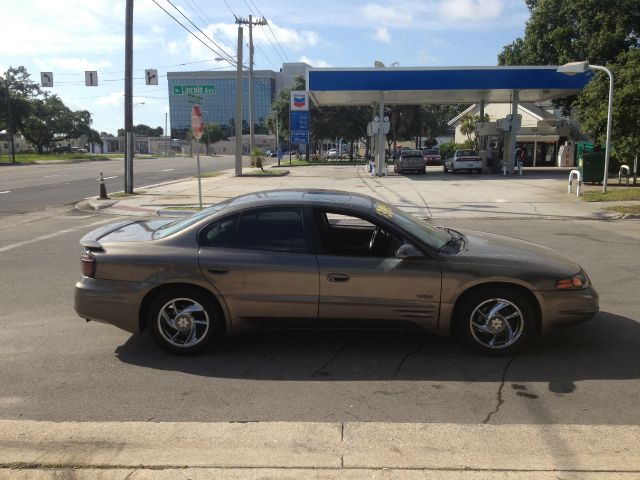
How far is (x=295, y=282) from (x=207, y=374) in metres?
1.04

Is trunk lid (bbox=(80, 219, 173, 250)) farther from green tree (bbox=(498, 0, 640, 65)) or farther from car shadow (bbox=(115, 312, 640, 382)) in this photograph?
green tree (bbox=(498, 0, 640, 65))

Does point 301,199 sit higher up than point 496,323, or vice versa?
point 301,199

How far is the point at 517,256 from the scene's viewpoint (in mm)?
4906

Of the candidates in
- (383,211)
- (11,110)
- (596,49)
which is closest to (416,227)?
(383,211)

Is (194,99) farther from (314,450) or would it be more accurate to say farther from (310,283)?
(314,450)

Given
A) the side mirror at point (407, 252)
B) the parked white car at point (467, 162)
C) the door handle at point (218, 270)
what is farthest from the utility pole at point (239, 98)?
the side mirror at point (407, 252)

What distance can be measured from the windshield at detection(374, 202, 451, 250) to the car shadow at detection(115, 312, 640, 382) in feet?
3.16

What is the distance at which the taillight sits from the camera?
16.1 feet

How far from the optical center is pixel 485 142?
41281 mm

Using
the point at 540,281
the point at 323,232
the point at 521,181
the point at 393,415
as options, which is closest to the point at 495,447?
the point at 393,415

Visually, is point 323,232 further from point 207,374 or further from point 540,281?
point 540,281

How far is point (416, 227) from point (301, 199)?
110 cm

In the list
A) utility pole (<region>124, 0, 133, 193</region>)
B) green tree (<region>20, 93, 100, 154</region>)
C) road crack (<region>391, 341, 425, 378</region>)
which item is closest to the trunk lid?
road crack (<region>391, 341, 425, 378</region>)

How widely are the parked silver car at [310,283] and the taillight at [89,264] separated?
1cm
